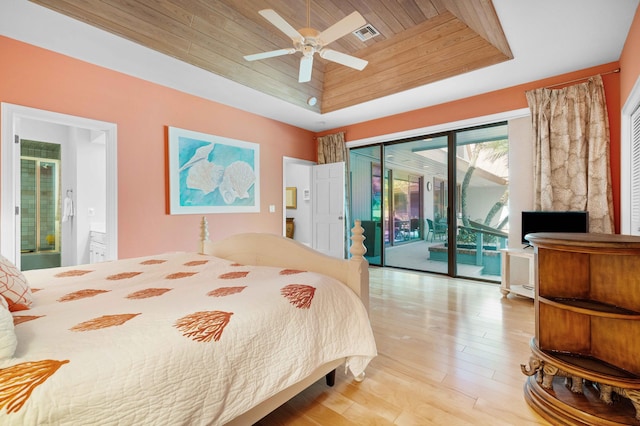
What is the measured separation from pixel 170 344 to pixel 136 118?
11.0 feet

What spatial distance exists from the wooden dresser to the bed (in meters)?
0.95

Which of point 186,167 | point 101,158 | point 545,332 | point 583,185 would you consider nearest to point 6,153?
point 186,167

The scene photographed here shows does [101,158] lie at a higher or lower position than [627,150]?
higher

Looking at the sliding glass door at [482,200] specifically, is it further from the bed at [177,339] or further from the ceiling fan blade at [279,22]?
the bed at [177,339]

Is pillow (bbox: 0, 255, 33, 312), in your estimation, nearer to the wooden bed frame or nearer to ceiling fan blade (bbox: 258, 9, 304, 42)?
the wooden bed frame

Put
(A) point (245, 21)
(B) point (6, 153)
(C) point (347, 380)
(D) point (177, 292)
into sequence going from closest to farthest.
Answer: (D) point (177, 292) < (C) point (347, 380) < (B) point (6, 153) < (A) point (245, 21)

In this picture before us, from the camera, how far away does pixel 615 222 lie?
3.01m

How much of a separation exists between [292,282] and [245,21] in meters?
3.00

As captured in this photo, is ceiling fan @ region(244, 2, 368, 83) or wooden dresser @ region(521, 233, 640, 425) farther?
ceiling fan @ region(244, 2, 368, 83)

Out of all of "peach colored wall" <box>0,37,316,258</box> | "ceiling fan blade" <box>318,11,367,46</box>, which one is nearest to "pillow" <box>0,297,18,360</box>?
"ceiling fan blade" <box>318,11,367,46</box>

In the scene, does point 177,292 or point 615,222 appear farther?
point 615,222

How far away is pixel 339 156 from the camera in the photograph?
5.34 m

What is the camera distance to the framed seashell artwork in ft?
12.1

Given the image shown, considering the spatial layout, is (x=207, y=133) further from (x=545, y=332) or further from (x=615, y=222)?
(x=615, y=222)
